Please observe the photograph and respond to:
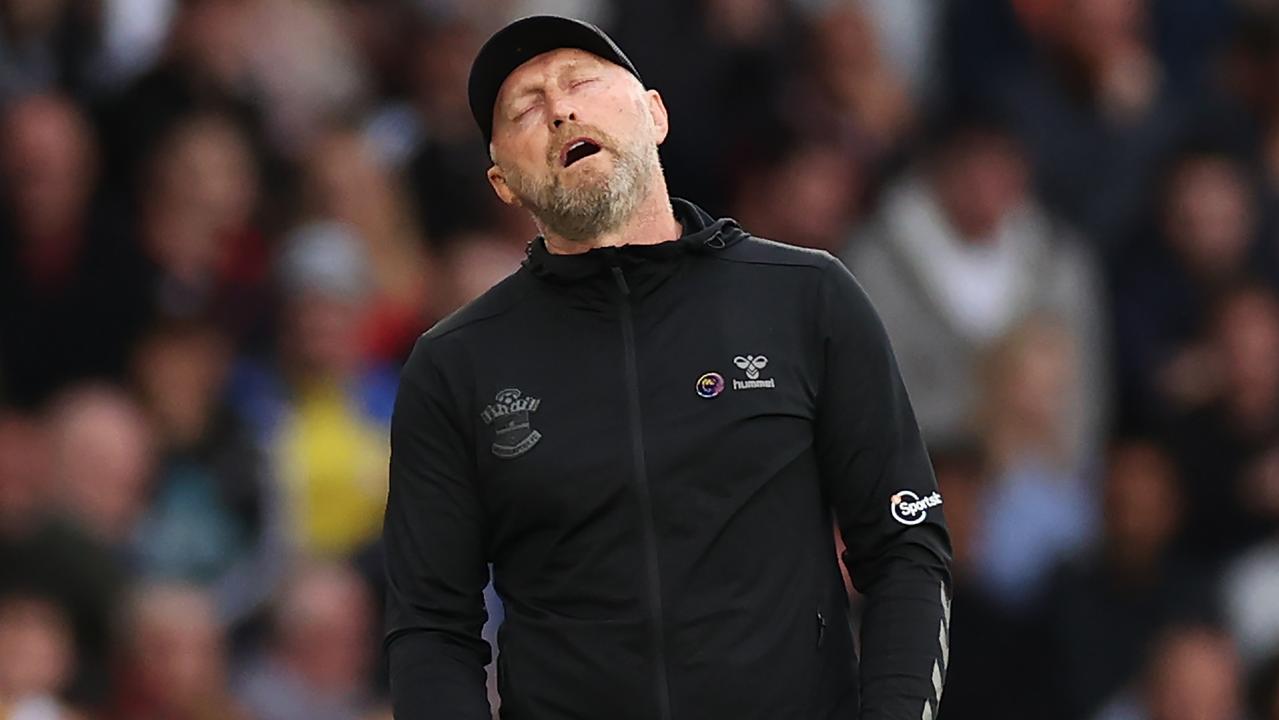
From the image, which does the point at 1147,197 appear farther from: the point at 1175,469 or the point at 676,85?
the point at 676,85

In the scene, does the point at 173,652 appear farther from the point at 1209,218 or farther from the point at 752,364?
the point at 1209,218

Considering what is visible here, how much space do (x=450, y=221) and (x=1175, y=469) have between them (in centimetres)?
281

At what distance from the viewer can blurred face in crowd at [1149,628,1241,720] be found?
7.85 metres

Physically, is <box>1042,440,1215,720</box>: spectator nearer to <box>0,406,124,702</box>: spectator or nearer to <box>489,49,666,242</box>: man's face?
<box>0,406,124,702</box>: spectator

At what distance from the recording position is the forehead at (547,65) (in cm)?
340

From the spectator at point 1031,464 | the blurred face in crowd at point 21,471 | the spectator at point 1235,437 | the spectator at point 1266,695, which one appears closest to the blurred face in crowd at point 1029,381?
the spectator at point 1031,464

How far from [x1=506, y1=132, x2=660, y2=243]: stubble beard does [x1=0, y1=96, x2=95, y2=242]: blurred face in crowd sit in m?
3.81

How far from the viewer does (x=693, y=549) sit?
3189mm

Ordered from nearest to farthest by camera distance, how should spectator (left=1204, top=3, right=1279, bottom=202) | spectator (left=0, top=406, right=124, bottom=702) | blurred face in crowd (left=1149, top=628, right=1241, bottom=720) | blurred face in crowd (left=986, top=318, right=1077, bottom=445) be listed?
1. spectator (left=0, top=406, right=124, bottom=702)
2. blurred face in crowd (left=1149, top=628, right=1241, bottom=720)
3. blurred face in crowd (left=986, top=318, right=1077, bottom=445)
4. spectator (left=1204, top=3, right=1279, bottom=202)

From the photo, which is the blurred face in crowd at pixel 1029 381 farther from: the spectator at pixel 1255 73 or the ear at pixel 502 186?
the ear at pixel 502 186

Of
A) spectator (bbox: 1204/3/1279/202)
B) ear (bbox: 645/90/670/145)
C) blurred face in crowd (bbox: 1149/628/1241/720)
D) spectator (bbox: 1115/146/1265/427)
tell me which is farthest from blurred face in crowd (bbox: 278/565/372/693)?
spectator (bbox: 1204/3/1279/202)

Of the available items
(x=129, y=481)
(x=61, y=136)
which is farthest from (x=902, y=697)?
(x=61, y=136)

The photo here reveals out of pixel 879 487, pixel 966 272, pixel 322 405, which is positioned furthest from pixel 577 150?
pixel 966 272

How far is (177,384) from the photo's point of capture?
680 cm
